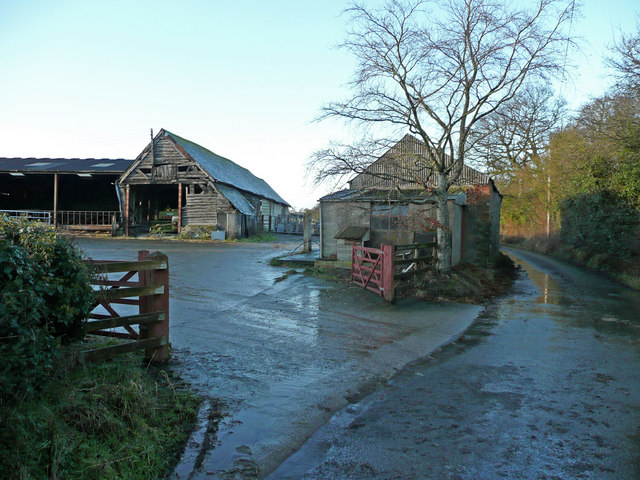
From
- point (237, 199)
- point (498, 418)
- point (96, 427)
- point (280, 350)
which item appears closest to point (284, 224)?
point (237, 199)

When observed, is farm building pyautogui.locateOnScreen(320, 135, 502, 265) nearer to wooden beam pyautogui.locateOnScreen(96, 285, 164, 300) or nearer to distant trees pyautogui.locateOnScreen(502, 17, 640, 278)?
distant trees pyautogui.locateOnScreen(502, 17, 640, 278)

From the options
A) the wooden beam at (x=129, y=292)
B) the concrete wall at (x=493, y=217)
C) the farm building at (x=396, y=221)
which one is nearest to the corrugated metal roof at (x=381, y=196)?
the farm building at (x=396, y=221)

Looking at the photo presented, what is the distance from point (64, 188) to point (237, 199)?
15.8 meters

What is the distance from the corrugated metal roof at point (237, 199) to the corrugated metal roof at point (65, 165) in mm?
7108

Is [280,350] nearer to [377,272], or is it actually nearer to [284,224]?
[377,272]

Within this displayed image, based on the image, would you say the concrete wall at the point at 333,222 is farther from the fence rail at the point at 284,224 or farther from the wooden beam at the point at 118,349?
the fence rail at the point at 284,224

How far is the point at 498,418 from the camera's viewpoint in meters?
4.72

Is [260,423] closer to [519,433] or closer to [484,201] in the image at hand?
[519,433]

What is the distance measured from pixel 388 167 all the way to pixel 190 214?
2013 cm

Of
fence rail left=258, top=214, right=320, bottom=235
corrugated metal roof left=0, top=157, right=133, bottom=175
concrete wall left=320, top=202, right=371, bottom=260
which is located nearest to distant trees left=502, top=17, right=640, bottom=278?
concrete wall left=320, top=202, right=371, bottom=260

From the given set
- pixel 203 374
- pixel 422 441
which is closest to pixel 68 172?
pixel 203 374

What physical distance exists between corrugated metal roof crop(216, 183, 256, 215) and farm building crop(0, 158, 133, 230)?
7209mm

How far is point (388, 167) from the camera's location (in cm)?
1439

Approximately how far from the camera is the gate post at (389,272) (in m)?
11.6
